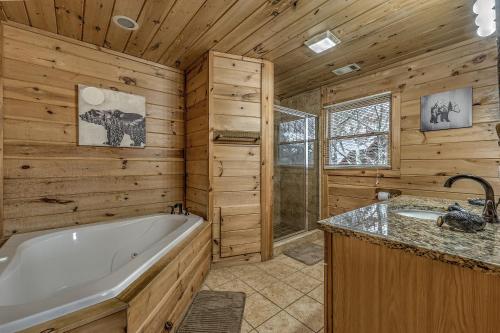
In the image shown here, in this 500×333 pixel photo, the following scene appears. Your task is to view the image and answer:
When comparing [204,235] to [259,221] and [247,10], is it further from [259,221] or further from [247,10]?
[247,10]

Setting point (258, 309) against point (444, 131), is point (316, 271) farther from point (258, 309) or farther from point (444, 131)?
point (444, 131)

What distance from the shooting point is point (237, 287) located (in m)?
1.95

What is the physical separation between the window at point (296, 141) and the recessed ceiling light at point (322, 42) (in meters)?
1.23

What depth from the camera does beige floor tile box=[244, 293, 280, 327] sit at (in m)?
1.56

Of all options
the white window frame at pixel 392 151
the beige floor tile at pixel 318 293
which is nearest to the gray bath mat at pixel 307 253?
the beige floor tile at pixel 318 293

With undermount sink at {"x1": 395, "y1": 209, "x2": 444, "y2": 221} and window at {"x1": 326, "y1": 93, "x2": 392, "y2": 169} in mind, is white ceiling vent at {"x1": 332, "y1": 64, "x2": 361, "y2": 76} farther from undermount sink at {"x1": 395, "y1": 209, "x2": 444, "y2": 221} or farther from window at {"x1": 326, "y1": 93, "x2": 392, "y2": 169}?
undermount sink at {"x1": 395, "y1": 209, "x2": 444, "y2": 221}

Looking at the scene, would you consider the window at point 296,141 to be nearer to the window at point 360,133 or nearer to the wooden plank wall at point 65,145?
the window at point 360,133

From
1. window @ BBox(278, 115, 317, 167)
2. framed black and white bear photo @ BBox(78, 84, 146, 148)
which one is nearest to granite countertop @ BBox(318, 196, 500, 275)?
framed black and white bear photo @ BBox(78, 84, 146, 148)

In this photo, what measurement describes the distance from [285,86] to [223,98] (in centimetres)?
131

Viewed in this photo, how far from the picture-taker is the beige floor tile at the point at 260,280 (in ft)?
6.46

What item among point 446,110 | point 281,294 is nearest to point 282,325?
point 281,294

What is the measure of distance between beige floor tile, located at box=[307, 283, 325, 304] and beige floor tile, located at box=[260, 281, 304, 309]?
0.32 feet

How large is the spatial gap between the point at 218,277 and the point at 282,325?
31.7 inches

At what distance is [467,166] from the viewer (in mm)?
2084
